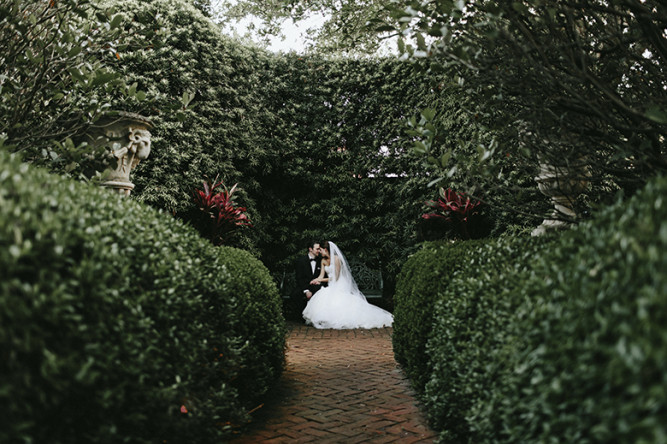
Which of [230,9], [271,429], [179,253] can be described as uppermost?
[230,9]

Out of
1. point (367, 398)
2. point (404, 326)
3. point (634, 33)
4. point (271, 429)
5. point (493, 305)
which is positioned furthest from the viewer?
point (404, 326)

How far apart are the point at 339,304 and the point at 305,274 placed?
1244 mm

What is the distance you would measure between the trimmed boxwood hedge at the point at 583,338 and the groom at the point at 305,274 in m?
7.61

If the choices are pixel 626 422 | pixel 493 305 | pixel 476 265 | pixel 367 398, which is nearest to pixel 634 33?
pixel 476 265

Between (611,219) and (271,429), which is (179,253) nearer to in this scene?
(271,429)

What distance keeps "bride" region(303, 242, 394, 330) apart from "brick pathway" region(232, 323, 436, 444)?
6.51ft

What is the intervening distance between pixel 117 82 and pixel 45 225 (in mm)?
2974

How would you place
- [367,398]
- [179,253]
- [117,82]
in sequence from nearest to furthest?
1. [179,253]
2. [117,82]
3. [367,398]

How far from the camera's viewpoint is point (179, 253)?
2.63 metres

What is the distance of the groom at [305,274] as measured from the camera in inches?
Result: 392

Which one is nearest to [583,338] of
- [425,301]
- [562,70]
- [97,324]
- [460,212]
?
[97,324]

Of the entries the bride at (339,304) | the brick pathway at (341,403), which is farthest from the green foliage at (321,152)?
the brick pathway at (341,403)

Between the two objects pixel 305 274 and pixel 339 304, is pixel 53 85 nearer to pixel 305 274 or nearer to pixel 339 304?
pixel 339 304

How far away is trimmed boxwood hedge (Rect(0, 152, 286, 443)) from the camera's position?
4.41ft
